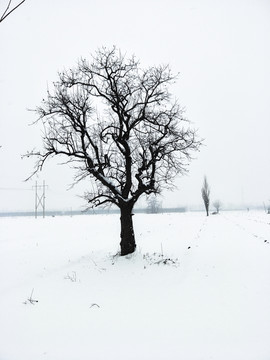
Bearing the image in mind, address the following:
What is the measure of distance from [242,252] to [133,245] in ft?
18.1

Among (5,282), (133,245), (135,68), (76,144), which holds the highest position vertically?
(135,68)

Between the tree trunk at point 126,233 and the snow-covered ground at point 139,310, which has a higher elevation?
the tree trunk at point 126,233

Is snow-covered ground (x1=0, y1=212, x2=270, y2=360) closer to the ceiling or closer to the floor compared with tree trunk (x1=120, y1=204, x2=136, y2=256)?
closer to the floor

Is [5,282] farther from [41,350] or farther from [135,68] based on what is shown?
→ [135,68]

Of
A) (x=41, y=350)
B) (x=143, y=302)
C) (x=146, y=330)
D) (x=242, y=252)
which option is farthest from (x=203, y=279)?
(x=41, y=350)

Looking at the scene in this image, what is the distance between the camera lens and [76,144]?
38.0 ft

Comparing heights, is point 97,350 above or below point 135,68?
below

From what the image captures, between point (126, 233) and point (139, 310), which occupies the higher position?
point (126, 233)

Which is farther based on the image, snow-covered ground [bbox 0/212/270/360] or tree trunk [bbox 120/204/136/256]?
tree trunk [bbox 120/204/136/256]

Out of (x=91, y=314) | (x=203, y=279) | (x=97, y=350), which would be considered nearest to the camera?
(x=97, y=350)

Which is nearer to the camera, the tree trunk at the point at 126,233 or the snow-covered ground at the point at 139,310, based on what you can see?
the snow-covered ground at the point at 139,310

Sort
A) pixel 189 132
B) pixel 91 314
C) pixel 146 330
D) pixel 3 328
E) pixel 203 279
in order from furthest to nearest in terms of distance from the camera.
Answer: pixel 189 132, pixel 203 279, pixel 91 314, pixel 3 328, pixel 146 330

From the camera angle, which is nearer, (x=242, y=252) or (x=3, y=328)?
(x=3, y=328)

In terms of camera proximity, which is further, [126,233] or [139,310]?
[126,233]
